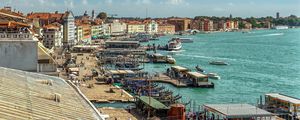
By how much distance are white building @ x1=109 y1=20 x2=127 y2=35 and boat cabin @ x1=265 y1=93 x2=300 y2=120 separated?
9187 cm

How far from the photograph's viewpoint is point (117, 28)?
114875mm

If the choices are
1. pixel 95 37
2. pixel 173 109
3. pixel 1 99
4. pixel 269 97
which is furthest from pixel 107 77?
pixel 95 37

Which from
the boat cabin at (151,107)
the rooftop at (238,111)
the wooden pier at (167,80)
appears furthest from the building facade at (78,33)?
the rooftop at (238,111)

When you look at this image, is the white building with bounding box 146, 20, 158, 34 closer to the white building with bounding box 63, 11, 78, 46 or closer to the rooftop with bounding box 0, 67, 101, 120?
the white building with bounding box 63, 11, 78, 46

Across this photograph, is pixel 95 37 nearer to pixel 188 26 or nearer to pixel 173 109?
pixel 188 26

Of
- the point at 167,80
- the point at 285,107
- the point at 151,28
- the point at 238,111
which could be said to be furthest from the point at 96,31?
the point at 238,111

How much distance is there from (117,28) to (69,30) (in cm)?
4535

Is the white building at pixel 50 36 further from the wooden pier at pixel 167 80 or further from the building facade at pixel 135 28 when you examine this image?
the building facade at pixel 135 28

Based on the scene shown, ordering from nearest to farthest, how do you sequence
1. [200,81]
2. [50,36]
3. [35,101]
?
[35,101] < [200,81] < [50,36]

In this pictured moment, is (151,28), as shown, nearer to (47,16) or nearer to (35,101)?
(47,16)

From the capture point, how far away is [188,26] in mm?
148375

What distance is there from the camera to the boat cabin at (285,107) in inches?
782

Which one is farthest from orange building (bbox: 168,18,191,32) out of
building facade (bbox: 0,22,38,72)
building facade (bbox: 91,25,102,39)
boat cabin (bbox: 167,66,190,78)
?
building facade (bbox: 0,22,38,72)

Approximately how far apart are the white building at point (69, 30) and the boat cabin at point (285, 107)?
49.0m
